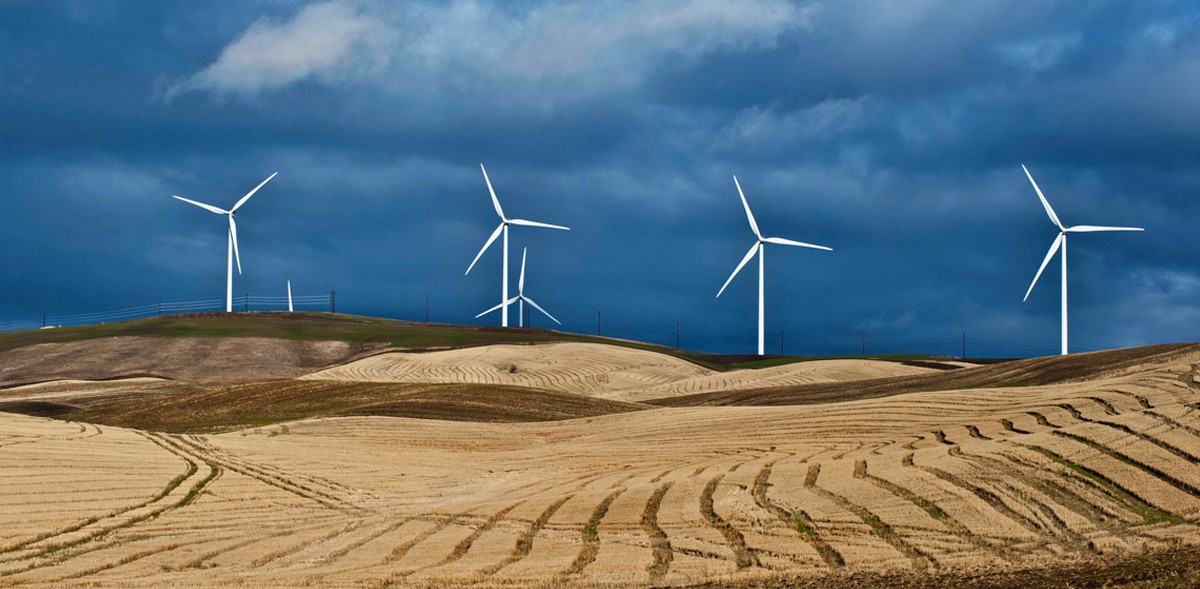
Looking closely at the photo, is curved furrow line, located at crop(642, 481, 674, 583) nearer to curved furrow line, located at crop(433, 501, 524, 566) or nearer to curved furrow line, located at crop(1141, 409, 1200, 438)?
curved furrow line, located at crop(433, 501, 524, 566)

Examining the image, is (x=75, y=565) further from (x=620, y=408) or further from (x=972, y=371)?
(x=972, y=371)

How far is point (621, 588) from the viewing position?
1158 cm

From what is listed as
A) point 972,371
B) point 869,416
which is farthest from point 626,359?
point 869,416

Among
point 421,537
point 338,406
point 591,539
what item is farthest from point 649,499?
point 338,406

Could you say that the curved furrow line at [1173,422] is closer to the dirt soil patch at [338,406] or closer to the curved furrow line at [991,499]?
the curved furrow line at [991,499]

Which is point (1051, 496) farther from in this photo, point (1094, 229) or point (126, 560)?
point (1094, 229)

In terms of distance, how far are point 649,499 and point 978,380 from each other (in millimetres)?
24866

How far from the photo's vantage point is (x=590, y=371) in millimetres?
61250

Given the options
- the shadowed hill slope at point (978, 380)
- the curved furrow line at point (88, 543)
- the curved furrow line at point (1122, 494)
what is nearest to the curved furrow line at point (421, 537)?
the curved furrow line at point (88, 543)

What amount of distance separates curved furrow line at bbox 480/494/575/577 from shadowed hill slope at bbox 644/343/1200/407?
2064cm

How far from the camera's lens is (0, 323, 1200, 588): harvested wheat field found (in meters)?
12.6

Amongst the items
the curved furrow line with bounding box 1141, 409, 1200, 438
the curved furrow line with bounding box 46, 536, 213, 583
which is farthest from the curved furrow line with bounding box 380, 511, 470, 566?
the curved furrow line with bounding box 1141, 409, 1200, 438

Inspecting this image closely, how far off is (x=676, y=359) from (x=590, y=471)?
46625 mm

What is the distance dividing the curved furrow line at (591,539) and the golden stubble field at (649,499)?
0.07 metres
